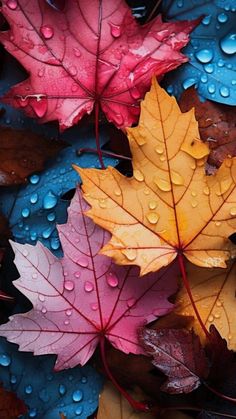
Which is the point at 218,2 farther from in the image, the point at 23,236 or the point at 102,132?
the point at 23,236

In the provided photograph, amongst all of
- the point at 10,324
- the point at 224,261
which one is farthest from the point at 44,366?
the point at 224,261

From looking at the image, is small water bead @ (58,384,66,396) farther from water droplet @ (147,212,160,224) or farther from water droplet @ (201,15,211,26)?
water droplet @ (201,15,211,26)

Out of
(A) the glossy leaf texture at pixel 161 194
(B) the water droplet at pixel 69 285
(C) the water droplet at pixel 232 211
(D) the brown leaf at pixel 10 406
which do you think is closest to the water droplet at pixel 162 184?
(A) the glossy leaf texture at pixel 161 194

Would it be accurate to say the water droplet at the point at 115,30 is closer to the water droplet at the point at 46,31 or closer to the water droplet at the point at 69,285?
the water droplet at the point at 46,31

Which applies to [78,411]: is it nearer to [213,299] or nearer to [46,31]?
[213,299]

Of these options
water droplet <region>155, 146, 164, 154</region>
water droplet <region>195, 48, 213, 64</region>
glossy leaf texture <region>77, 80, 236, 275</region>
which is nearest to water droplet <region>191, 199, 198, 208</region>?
glossy leaf texture <region>77, 80, 236, 275</region>
